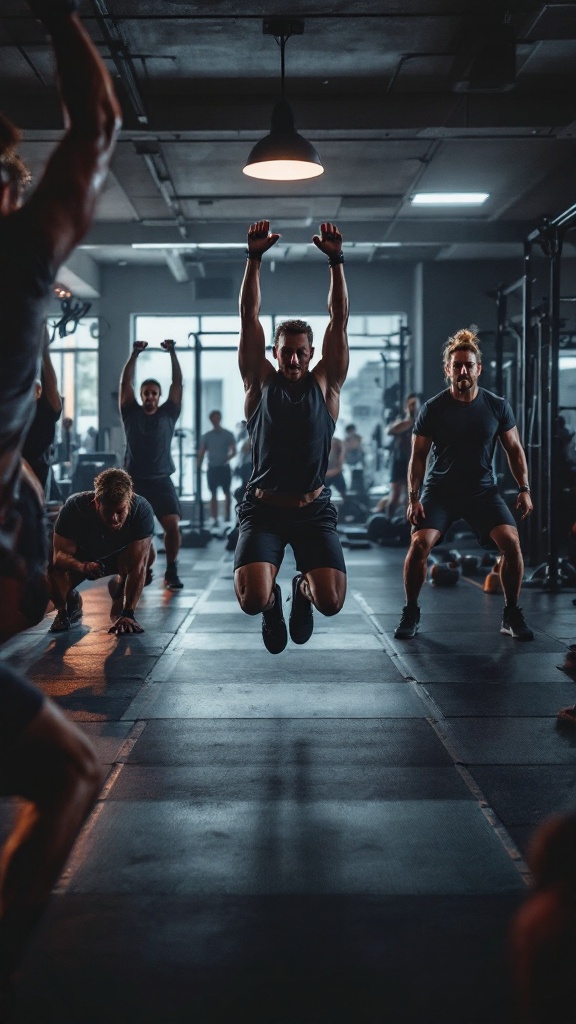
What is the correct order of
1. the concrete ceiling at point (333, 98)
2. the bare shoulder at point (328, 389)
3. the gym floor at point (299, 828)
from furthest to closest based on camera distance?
1. the concrete ceiling at point (333, 98)
2. the bare shoulder at point (328, 389)
3. the gym floor at point (299, 828)

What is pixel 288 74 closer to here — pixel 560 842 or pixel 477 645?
pixel 477 645

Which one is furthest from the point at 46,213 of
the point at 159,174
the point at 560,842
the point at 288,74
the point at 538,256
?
the point at 538,256

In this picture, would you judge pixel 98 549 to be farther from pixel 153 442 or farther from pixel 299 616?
pixel 153 442

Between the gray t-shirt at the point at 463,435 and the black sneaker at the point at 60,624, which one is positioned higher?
the gray t-shirt at the point at 463,435

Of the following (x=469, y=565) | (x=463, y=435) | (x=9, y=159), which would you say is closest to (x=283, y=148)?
(x=463, y=435)

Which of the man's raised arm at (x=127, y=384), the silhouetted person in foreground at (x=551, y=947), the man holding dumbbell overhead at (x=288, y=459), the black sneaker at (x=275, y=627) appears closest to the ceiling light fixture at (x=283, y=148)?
the man's raised arm at (x=127, y=384)

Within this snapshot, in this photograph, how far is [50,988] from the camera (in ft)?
5.37

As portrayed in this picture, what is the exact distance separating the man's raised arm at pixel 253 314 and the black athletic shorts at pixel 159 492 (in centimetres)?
319

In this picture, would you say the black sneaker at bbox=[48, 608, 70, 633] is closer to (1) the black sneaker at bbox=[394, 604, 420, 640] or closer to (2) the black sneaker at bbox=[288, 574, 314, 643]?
(2) the black sneaker at bbox=[288, 574, 314, 643]

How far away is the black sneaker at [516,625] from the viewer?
16.5ft

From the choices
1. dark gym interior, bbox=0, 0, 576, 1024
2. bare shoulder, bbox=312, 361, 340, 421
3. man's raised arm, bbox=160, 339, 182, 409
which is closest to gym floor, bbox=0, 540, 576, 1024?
dark gym interior, bbox=0, 0, 576, 1024

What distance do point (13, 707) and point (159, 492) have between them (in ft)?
18.7

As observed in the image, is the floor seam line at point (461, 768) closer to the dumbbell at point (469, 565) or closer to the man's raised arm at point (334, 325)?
the man's raised arm at point (334, 325)

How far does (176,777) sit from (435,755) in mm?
828
